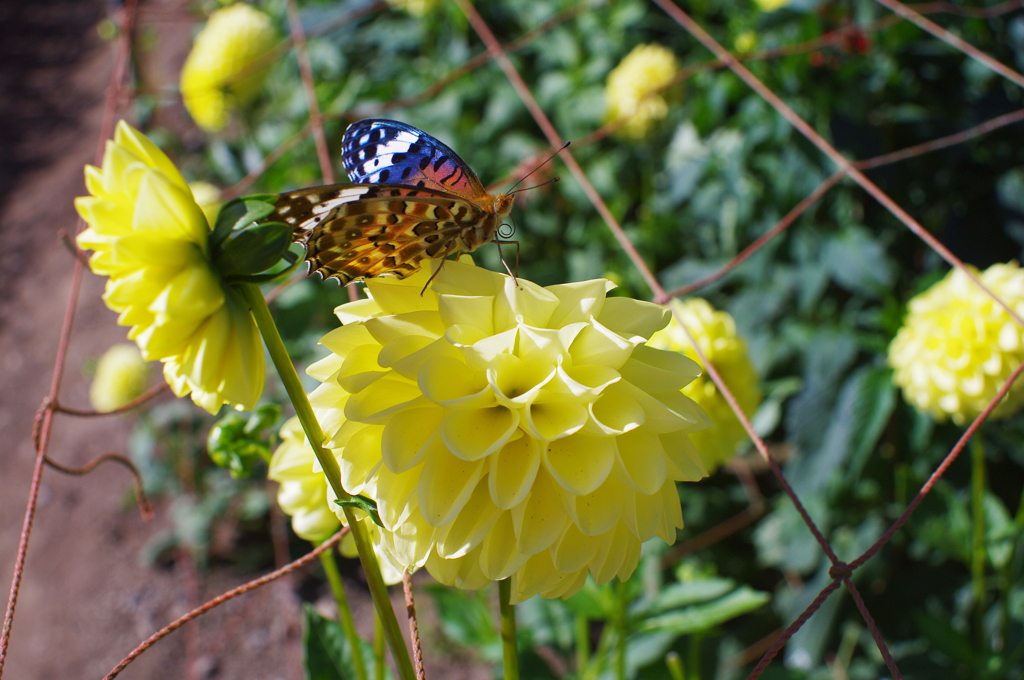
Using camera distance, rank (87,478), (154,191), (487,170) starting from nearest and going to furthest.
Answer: (154,191), (487,170), (87,478)

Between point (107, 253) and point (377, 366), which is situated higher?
point (107, 253)

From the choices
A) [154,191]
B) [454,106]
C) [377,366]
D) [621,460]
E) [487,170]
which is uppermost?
[454,106]

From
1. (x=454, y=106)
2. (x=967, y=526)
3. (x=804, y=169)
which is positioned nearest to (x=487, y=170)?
(x=454, y=106)

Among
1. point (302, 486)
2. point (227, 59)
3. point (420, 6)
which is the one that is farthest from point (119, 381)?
point (302, 486)

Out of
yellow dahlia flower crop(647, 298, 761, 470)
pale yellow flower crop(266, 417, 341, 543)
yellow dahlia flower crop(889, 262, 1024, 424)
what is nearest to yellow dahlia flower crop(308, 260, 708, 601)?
pale yellow flower crop(266, 417, 341, 543)

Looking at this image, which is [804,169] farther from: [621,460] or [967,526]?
[621,460]

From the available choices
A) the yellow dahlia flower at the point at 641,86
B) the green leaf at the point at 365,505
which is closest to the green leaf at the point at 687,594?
the green leaf at the point at 365,505

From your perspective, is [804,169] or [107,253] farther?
[804,169]
